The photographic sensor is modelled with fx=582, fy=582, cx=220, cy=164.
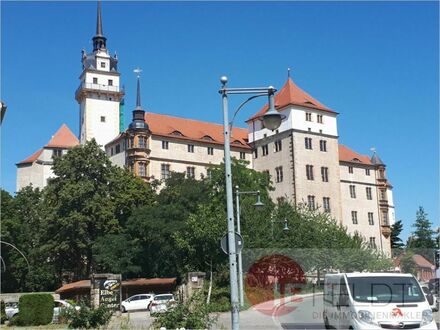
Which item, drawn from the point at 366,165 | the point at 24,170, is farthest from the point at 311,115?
the point at 24,170

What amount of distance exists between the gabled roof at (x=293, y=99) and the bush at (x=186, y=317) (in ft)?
205

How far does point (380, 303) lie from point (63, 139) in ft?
280

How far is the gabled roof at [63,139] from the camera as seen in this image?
92.6 m

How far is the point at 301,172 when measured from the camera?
2968 inches

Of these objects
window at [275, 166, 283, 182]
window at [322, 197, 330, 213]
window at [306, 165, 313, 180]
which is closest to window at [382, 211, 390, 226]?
window at [322, 197, 330, 213]

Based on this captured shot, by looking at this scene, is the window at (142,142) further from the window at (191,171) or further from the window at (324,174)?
the window at (324,174)

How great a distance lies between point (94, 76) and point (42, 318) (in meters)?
70.0

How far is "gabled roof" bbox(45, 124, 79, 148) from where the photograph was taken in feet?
304

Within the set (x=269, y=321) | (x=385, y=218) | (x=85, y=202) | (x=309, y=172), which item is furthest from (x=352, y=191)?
(x=269, y=321)

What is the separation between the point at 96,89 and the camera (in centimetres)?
9031

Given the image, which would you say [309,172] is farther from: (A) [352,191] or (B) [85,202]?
(B) [85,202]

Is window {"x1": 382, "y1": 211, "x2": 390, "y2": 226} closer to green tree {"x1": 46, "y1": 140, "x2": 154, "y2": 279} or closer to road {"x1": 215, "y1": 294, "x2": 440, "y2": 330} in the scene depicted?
green tree {"x1": 46, "y1": 140, "x2": 154, "y2": 279}

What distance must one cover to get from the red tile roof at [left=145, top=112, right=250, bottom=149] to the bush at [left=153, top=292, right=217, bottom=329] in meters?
60.9

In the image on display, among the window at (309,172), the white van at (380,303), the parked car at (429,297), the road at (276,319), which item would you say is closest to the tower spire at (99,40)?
the window at (309,172)
